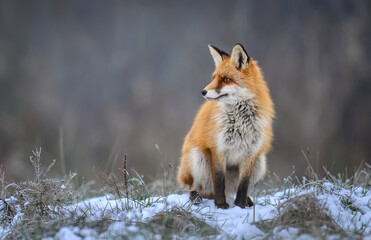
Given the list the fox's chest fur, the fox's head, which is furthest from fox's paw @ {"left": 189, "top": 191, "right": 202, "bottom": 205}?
the fox's head

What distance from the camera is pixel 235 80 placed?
3.88 metres

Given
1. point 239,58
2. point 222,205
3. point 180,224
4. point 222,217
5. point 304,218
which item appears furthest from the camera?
point 239,58

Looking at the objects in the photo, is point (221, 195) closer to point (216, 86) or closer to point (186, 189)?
point (186, 189)

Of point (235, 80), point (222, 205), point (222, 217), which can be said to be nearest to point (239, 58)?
point (235, 80)

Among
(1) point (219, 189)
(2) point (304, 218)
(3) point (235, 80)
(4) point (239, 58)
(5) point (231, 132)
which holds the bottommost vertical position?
(1) point (219, 189)

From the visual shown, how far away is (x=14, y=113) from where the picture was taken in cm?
1162

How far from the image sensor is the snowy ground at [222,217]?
2.84 metres

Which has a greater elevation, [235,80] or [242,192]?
[235,80]

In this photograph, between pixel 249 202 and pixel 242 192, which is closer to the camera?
pixel 242 192

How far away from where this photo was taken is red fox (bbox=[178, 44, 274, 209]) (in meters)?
3.86

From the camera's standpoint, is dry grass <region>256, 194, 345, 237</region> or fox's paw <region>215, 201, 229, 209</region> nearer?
dry grass <region>256, 194, 345, 237</region>

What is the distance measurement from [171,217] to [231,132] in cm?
127

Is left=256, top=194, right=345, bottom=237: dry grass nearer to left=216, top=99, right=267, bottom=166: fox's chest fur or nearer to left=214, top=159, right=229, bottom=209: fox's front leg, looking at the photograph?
left=214, top=159, right=229, bottom=209: fox's front leg

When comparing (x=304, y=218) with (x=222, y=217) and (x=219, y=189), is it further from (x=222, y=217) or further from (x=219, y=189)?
(x=219, y=189)
